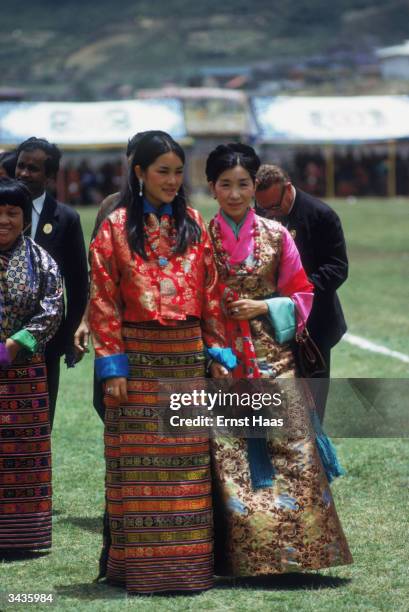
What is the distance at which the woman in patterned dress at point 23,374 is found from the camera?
5.97 metres

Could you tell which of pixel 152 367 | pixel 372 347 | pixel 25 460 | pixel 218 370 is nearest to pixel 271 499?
pixel 218 370

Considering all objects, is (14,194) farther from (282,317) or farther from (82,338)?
(282,317)

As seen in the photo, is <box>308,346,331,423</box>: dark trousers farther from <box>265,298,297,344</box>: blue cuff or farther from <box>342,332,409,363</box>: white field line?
<box>342,332,409,363</box>: white field line

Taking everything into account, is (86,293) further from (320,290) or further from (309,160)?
(309,160)

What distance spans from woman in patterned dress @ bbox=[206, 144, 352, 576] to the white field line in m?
6.10

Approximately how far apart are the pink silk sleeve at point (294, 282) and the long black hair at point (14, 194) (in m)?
1.08

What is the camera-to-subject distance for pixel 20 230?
604 cm

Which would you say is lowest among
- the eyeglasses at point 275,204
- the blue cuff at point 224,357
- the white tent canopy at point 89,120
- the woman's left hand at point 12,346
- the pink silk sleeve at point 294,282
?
the blue cuff at point 224,357

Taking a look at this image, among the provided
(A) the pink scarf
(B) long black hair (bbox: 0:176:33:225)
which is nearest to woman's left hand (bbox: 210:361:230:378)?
(A) the pink scarf

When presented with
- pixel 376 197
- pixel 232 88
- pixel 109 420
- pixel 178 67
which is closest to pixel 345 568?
pixel 109 420

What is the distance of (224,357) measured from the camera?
555 centimetres

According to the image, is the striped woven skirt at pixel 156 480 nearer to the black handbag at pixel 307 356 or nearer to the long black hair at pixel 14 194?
the black handbag at pixel 307 356

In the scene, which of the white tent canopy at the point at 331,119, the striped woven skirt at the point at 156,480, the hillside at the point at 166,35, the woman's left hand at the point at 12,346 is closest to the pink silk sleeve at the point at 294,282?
the striped woven skirt at the point at 156,480

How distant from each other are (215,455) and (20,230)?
4.13 feet
